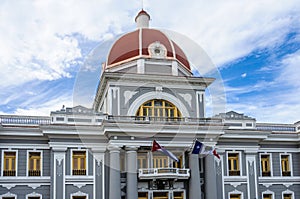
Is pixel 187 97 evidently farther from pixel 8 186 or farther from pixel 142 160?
pixel 8 186

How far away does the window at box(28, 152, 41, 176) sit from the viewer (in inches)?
1133

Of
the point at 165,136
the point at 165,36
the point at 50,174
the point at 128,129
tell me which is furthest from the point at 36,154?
the point at 165,36

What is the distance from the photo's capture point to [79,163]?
29156 mm

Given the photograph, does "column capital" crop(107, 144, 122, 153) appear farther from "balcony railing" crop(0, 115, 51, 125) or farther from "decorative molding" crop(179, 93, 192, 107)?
"decorative molding" crop(179, 93, 192, 107)

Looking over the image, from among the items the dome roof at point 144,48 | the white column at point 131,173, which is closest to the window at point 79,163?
the white column at point 131,173

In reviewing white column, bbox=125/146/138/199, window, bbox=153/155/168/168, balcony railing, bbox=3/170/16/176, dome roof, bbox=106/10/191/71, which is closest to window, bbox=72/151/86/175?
white column, bbox=125/146/138/199

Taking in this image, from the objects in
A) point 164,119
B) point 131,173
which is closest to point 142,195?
point 131,173

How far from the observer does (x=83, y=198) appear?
2875cm

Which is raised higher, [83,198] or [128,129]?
[128,129]

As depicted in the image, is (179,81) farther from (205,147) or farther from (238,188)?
(238,188)

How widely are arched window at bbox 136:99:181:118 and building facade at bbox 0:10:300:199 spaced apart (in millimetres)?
67

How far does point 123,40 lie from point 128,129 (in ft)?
27.2

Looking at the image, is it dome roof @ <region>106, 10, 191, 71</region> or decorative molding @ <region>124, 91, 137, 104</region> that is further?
dome roof @ <region>106, 10, 191, 71</region>

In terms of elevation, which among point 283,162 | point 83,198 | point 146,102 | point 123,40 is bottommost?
point 83,198
